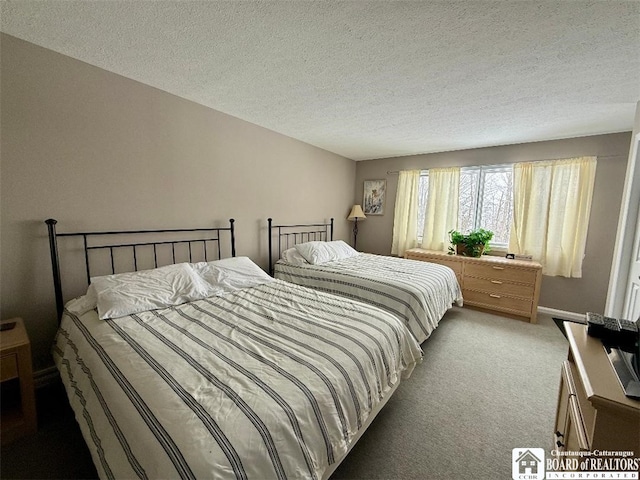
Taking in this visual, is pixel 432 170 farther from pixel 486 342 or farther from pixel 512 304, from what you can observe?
pixel 486 342

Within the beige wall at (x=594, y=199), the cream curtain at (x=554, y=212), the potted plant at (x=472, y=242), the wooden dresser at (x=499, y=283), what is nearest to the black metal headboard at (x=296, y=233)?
the wooden dresser at (x=499, y=283)

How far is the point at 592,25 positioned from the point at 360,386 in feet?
7.23

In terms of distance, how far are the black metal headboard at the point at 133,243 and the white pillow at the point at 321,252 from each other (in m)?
0.89

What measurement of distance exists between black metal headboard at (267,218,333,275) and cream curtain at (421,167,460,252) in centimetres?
165

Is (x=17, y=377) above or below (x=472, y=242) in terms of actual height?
below

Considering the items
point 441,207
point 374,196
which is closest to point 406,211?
point 441,207

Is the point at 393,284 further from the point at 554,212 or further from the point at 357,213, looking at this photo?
the point at 554,212

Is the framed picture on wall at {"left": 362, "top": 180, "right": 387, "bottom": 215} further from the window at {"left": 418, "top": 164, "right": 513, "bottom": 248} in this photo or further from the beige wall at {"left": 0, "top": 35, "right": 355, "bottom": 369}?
the beige wall at {"left": 0, "top": 35, "right": 355, "bottom": 369}

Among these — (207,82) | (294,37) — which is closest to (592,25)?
(294,37)

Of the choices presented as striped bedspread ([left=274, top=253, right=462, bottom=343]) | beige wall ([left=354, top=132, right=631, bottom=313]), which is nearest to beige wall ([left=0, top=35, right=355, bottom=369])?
striped bedspread ([left=274, top=253, right=462, bottom=343])

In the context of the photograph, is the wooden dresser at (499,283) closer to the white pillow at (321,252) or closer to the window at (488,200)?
the window at (488,200)

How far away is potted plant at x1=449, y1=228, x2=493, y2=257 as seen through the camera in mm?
3682

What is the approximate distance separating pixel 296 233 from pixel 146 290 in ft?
7.44

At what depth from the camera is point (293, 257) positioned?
3352 millimetres
